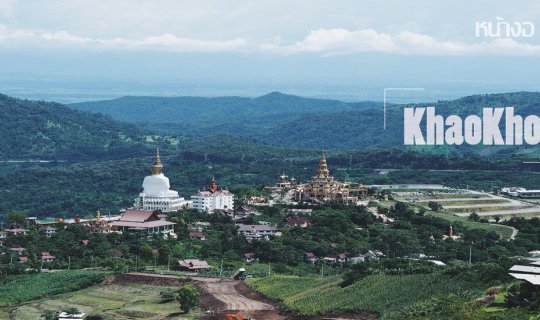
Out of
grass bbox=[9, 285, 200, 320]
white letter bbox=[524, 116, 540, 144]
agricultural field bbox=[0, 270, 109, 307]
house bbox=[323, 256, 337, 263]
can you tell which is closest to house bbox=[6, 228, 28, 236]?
agricultural field bbox=[0, 270, 109, 307]

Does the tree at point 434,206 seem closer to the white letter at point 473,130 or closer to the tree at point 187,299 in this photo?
the tree at point 187,299

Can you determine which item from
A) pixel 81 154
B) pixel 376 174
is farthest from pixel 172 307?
pixel 81 154

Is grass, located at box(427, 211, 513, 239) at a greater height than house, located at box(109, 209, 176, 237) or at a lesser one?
lesser

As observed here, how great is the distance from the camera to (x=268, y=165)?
434ft

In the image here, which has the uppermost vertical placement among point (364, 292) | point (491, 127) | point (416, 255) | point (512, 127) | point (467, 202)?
point (512, 127)

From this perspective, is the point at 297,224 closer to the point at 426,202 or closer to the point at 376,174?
the point at 426,202

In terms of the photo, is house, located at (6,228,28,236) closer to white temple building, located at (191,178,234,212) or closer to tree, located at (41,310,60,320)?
white temple building, located at (191,178,234,212)

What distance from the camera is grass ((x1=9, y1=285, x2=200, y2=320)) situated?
44594 mm

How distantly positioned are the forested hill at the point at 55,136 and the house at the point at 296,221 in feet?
279

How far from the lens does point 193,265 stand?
57031 mm

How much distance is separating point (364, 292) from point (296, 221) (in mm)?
29664

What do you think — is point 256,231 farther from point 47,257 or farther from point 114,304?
point 114,304

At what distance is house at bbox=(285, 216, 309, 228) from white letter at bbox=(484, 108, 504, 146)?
72160 millimetres

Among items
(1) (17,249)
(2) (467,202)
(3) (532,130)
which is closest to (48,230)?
(1) (17,249)
